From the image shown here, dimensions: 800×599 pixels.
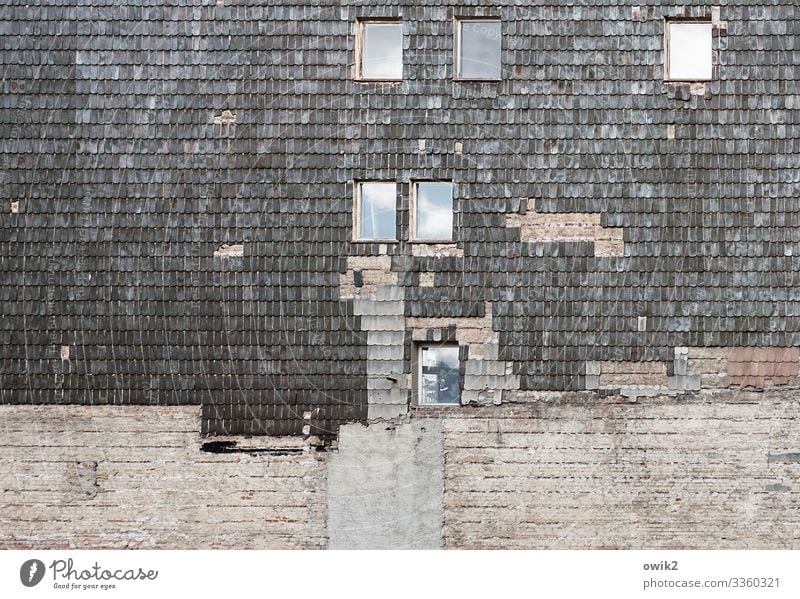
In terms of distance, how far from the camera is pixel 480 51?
8.41 meters

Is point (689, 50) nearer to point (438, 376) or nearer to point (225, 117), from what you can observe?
point (438, 376)

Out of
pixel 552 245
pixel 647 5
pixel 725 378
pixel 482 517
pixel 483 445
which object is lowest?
pixel 482 517

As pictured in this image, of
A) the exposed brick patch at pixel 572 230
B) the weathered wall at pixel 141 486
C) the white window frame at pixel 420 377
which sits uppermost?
the exposed brick patch at pixel 572 230

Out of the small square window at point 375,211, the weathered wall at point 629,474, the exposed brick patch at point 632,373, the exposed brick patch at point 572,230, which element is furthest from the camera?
the small square window at point 375,211

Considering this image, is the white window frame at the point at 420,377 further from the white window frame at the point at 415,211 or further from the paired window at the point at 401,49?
the paired window at the point at 401,49

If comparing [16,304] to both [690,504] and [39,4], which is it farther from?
[690,504]

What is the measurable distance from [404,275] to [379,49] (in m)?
2.55

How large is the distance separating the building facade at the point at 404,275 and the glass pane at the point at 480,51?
4cm

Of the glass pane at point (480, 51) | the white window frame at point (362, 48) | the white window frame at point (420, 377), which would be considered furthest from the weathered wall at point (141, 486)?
the glass pane at point (480, 51)

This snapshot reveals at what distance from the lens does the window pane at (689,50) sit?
8.32 metres

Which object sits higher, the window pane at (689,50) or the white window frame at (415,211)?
the window pane at (689,50)

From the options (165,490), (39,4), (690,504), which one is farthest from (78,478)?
(690,504)

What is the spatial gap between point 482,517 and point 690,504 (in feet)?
7.23

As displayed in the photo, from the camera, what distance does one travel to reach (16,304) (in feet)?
27.3
